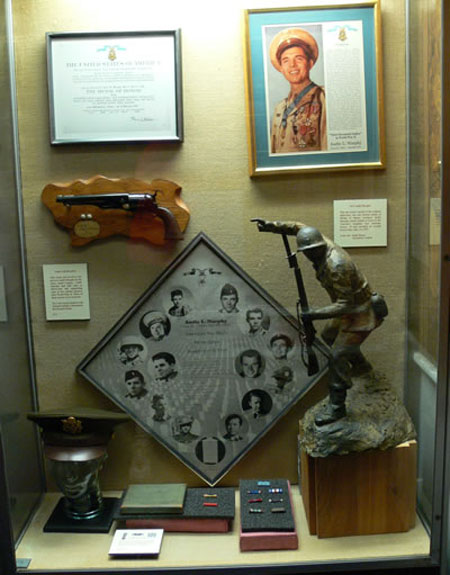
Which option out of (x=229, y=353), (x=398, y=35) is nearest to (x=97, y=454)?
(x=229, y=353)

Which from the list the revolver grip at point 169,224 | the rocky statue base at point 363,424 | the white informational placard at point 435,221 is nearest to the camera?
the white informational placard at point 435,221

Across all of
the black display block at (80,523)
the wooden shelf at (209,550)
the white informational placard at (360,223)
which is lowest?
the wooden shelf at (209,550)

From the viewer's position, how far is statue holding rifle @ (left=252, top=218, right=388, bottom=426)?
178cm

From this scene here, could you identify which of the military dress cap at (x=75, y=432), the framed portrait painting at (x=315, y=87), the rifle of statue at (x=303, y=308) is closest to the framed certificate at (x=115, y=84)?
the framed portrait painting at (x=315, y=87)

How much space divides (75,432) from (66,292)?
1.51ft

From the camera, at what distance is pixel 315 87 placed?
1847 mm

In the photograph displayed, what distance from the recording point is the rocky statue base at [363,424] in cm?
180

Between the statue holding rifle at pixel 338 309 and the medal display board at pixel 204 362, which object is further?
the medal display board at pixel 204 362

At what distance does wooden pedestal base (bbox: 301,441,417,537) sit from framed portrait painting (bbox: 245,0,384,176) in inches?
35.8

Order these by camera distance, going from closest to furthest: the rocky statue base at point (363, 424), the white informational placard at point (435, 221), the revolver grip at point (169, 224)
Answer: the white informational placard at point (435, 221)
the rocky statue base at point (363, 424)
the revolver grip at point (169, 224)

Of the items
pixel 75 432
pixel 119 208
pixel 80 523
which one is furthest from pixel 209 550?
pixel 119 208

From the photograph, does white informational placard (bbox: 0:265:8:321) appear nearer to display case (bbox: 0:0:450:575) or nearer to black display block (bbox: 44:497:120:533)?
display case (bbox: 0:0:450:575)

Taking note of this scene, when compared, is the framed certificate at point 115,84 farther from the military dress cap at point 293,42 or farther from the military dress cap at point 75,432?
the military dress cap at point 75,432

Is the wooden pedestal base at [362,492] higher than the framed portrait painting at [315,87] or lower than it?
lower
